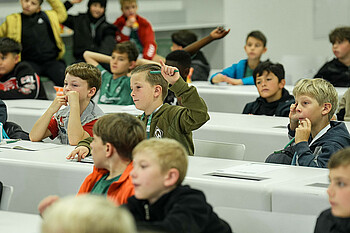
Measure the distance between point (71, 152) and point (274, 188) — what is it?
1.13 metres

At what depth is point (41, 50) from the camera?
295 inches

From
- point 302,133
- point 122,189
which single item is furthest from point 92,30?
point 122,189

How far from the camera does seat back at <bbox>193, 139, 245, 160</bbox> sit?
354 cm

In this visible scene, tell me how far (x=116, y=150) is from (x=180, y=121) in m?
0.90

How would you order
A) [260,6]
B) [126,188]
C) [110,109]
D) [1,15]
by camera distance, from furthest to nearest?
[260,6]
[1,15]
[110,109]
[126,188]

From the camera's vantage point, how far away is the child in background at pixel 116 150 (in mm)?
2584

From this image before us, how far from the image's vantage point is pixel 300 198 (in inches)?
99.3

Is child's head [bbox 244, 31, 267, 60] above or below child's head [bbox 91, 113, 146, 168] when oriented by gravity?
below

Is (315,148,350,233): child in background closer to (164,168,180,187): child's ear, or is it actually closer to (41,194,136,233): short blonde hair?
(164,168,180,187): child's ear

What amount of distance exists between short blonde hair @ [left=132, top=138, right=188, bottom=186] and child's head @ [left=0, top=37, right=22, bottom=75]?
388cm

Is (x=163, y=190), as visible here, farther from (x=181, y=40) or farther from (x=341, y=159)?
(x=181, y=40)

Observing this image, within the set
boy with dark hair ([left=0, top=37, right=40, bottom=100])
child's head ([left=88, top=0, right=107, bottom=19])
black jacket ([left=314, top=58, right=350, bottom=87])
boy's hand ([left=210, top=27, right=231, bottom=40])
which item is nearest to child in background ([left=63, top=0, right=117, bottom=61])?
child's head ([left=88, top=0, right=107, bottom=19])

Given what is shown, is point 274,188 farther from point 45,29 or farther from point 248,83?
point 45,29

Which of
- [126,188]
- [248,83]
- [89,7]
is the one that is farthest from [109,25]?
[126,188]
